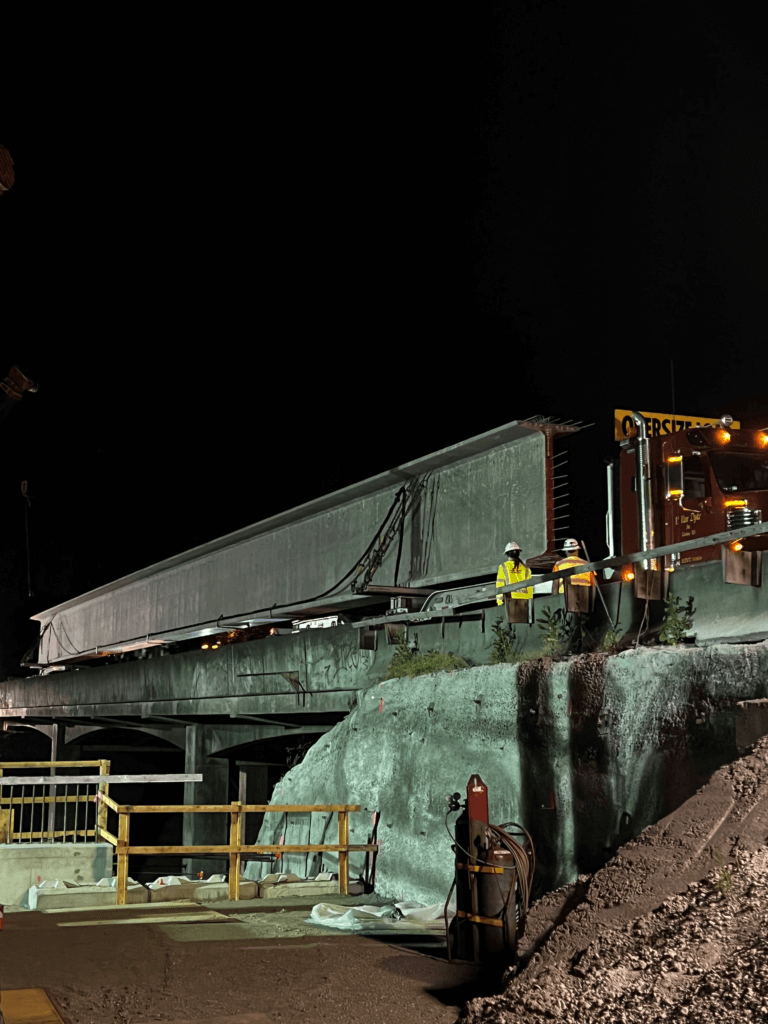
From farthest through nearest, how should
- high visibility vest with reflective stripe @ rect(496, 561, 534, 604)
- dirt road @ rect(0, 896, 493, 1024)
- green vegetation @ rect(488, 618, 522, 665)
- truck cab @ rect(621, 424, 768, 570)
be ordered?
truck cab @ rect(621, 424, 768, 570) < high visibility vest with reflective stripe @ rect(496, 561, 534, 604) < green vegetation @ rect(488, 618, 522, 665) < dirt road @ rect(0, 896, 493, 1024)

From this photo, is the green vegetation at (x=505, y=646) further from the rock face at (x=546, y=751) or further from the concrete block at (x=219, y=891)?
the concrete block at (x=219, y=891)

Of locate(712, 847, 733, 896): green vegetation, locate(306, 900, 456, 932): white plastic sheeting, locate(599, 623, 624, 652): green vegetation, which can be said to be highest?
locate(599, 623, 624, 652): green vegetation

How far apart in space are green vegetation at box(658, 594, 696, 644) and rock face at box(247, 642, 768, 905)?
57cm

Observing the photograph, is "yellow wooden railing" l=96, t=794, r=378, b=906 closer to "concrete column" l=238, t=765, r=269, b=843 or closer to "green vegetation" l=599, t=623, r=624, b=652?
"green vegetation" l=599, t=623, r=624, b=652

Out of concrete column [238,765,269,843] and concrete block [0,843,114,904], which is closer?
→ concrete block [0,843,114,904]

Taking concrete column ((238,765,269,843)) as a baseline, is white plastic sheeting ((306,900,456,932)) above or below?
above

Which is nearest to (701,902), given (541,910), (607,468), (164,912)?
(541,910)

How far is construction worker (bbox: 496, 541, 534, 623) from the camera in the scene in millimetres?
13781

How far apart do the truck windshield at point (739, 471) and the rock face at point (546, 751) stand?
511 cm

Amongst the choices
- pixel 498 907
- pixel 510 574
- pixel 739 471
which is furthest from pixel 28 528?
pixel 498 907

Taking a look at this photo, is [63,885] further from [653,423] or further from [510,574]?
[653,423]

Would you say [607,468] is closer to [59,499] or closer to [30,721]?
[30,721]

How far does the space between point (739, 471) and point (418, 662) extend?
5.60m

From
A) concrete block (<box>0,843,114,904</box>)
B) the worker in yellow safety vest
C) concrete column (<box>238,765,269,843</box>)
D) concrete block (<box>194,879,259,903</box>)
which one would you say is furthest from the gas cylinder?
concrete column (<box>238,765,269,843</box>)
